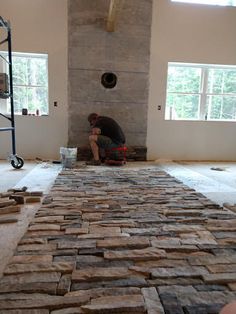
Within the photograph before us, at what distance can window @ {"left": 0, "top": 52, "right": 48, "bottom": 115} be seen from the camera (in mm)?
5250

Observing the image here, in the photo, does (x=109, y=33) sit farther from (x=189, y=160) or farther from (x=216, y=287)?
(x=216, y=287)

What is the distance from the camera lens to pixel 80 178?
3.66 meters

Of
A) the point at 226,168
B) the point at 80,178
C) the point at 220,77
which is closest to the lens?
the point at 80,178

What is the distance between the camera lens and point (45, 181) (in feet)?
11.5

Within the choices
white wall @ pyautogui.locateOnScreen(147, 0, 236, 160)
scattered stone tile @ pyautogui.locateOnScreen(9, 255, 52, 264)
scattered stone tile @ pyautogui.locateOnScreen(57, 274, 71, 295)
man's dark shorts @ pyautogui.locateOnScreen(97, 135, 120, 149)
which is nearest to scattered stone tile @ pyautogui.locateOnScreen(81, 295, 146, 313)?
scattered stone tile @ pyautogui.locateOnScreen(57, 274, 71, 295)

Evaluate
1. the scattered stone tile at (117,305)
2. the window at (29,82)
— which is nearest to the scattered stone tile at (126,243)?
the scattered stone tile at (117,305)

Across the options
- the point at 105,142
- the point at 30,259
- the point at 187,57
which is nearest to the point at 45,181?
the point at 105,142

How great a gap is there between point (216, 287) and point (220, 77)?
209 inches

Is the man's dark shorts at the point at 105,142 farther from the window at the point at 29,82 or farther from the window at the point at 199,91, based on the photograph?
the window at the point at 199,91

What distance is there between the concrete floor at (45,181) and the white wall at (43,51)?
0.64 m

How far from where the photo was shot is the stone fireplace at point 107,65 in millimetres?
5152

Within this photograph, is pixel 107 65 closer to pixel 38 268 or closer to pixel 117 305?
pixel 38 268

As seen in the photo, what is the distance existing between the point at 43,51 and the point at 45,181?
2884 mm

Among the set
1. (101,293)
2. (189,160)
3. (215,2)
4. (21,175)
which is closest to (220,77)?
(215,2)
